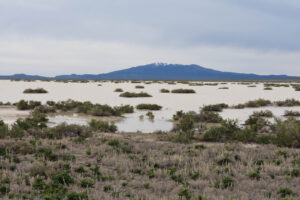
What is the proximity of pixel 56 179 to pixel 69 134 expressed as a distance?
16.2 ft

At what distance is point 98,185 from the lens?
6828 mm

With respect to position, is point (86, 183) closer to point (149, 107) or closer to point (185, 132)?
point (185, 132)

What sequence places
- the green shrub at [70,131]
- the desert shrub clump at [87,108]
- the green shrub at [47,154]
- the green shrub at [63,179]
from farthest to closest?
1. the desert shrub clump at [87,108]
2. the green shrub at [70,131]
3. the green shrub at [47,154]
4. the green shrub at [63,179]

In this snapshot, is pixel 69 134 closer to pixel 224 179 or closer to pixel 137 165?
pixel 137 165

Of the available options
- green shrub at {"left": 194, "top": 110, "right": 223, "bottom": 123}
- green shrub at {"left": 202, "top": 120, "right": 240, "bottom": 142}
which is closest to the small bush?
green shrub at {"left": 194, "top": 110, "right": 223, "bottom": 123}

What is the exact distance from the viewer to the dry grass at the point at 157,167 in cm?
651

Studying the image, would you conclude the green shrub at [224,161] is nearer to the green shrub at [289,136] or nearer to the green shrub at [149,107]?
the green shrub at [289,136]

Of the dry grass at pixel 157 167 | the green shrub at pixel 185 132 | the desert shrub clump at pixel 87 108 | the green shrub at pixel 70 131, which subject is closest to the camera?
the dry grass at pixel 157 167

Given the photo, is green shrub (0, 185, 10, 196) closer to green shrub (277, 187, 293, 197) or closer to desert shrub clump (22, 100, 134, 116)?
green shrub (277, 187, 293, 197)

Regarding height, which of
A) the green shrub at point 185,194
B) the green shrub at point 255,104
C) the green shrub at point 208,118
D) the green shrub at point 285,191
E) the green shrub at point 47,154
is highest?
the green shrub at point 255,104

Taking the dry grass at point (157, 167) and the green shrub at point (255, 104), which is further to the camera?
the green shrub at point (255, 104)

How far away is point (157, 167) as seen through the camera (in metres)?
8.34

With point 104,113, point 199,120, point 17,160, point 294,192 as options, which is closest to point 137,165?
point 17,160

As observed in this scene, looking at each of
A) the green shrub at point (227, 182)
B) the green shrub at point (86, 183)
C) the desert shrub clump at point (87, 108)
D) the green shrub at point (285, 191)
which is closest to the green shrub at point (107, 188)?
the green shrub at point (86, 183)
